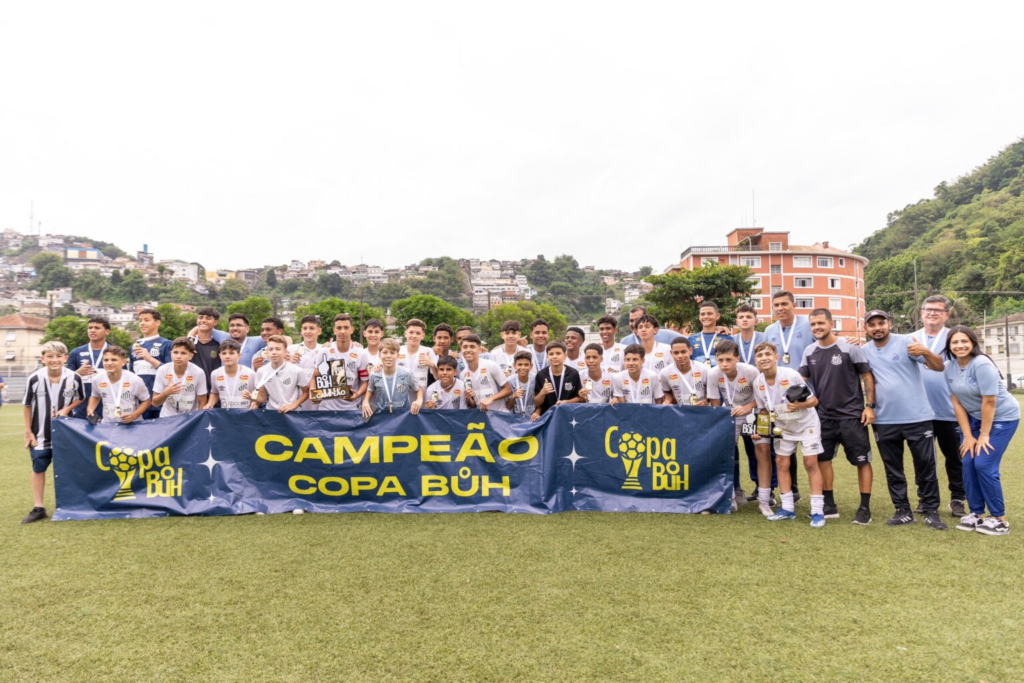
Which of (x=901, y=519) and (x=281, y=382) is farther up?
(x=281, y=382)

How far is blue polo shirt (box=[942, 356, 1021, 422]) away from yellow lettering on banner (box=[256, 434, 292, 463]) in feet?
20.7

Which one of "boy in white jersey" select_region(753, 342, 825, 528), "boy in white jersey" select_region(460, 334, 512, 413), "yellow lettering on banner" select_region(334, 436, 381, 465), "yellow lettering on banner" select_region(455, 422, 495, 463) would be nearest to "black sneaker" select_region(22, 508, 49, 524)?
"yellow lettering on banner" select_region(334, 436, 381, 465)

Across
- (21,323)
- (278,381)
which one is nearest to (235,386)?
(278,381)

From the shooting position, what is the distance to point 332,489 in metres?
5.86

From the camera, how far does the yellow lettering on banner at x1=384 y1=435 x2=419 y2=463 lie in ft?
19.4

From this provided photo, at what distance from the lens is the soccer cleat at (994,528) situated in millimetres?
4848

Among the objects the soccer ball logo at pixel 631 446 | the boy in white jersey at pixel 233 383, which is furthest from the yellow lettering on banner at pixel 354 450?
the soccer ball logo at pixel 631 446

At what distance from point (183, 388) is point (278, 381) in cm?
101

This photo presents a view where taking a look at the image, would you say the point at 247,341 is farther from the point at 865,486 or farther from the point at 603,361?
the point at 865,486

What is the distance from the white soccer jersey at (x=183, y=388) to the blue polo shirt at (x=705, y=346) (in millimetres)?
5415

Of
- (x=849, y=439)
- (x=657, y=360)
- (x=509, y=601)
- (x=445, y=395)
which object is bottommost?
(x=509, y=601)

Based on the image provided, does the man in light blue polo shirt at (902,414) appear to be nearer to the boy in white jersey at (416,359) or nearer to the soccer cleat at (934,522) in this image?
the soccer cleat at (934,522)

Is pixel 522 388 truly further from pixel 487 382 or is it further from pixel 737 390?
pixel 737 390

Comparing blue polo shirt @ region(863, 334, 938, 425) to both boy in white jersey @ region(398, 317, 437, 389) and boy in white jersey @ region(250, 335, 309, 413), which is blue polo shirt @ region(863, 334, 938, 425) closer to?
boy in white jersey @ region(398, 317, 437, 389)
